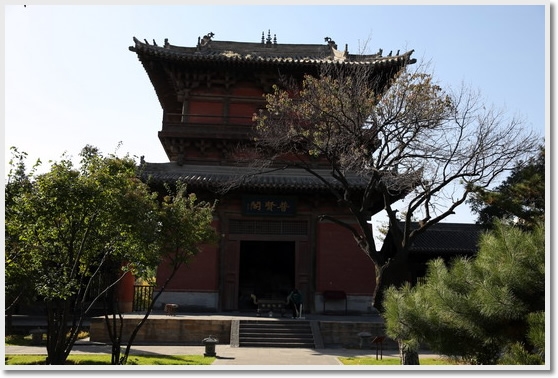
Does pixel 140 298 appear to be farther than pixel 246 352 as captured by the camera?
Yes

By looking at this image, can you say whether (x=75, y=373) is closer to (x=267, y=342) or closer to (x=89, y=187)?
(x=89, y=187)

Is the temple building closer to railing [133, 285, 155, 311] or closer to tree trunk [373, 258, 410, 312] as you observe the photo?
railing [133, 285, 155, 311]

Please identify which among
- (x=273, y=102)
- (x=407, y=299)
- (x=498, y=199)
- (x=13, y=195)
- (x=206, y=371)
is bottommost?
(x=206, y=371)

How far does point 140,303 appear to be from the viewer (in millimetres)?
16438

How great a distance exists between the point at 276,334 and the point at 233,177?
535 cm

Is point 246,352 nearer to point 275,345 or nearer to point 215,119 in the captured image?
point 275,345

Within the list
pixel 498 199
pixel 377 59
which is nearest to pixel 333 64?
pixel 377 59

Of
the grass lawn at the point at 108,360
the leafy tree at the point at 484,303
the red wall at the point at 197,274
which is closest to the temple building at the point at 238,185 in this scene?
the red wall at the point at 197,274

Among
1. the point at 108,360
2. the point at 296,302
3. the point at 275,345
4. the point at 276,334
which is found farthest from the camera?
the point at 296,302

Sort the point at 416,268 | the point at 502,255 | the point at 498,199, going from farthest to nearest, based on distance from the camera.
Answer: the point at 416,268 < the point at 498,199 < the point at 502,255

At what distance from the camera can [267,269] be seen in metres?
23.7

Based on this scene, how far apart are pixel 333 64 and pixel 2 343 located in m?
13.4

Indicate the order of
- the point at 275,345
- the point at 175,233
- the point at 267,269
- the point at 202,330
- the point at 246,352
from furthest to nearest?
the point at 267,269 → the point at 202,330 → the point at 275,345 → the point at 246,352 → the point at 175,233

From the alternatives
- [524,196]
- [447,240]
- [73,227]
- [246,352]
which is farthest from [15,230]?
[447,240]
